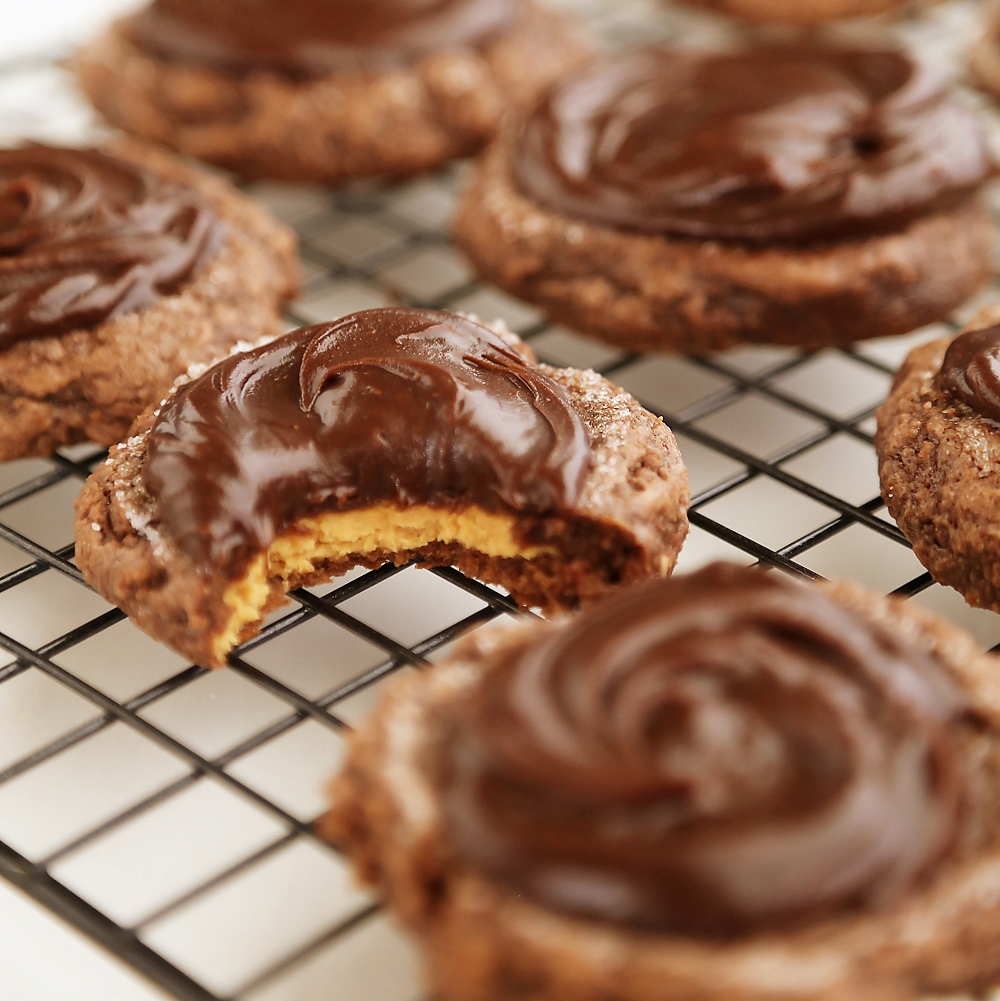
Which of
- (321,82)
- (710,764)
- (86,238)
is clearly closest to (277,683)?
(710,764)

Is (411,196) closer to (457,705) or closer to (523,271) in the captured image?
(523,271)

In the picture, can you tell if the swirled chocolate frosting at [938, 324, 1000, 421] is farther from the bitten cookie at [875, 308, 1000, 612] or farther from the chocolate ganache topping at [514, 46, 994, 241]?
the chocolate ganache topping at [514, 46, 994, 241]

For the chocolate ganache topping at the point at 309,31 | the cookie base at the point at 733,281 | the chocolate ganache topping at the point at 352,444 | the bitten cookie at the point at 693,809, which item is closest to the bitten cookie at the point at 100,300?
the chocolate ganache topping at the point at 352,444

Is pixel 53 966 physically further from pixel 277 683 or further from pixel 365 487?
pixel 365 487

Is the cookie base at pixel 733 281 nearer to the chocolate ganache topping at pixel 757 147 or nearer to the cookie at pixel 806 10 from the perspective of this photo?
the chocolate ganache topping at pixel 757 147

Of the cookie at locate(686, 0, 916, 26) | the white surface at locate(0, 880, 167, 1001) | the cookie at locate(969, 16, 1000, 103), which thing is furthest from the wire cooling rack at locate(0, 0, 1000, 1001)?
the cookie at locate(686, 0, 916, 26)

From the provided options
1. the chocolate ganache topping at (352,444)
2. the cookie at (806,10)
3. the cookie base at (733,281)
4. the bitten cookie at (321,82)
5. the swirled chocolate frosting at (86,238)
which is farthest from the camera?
the cookie at (806,10)
